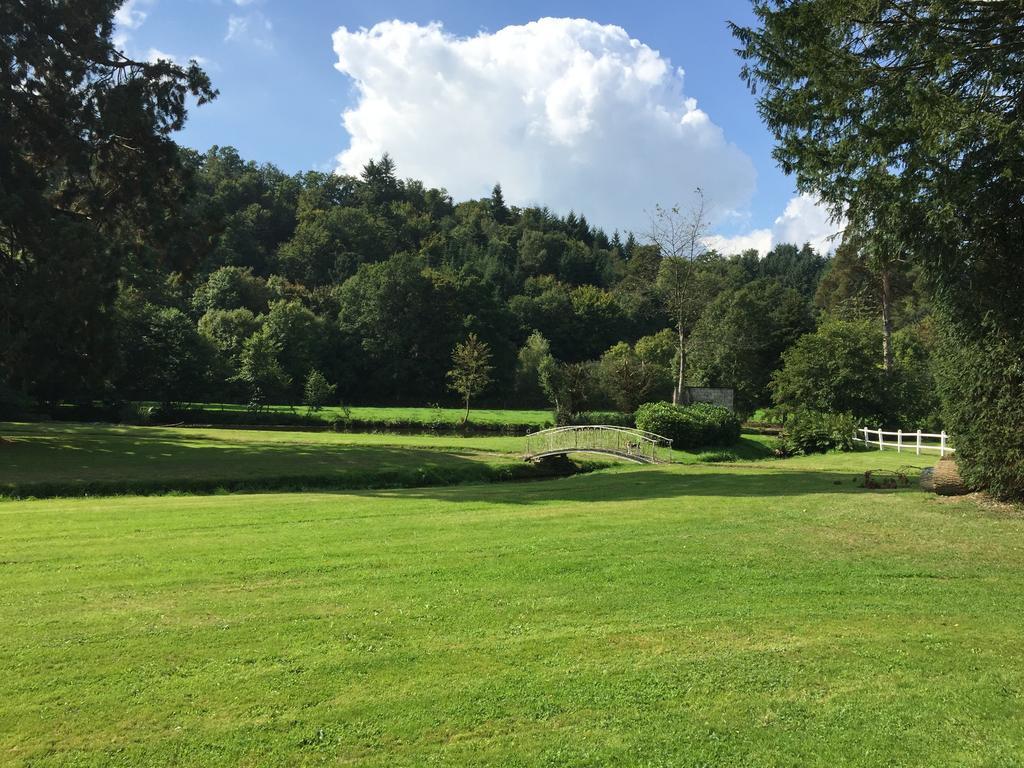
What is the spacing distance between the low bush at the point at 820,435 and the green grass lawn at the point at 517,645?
2080 centimetres

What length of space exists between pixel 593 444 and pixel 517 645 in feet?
71.9

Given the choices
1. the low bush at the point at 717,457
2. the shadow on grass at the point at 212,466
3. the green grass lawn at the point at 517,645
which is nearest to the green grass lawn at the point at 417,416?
the low bush at the point at 717,457

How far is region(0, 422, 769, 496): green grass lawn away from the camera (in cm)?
1888

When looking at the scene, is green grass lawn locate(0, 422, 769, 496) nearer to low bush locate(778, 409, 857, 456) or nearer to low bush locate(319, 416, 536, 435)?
low bush locate(778, 409, 857, 456)

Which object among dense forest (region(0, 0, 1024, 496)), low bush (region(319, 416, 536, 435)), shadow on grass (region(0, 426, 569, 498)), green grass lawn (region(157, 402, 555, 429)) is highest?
dense forest (region(0, 0, 1024, 496))

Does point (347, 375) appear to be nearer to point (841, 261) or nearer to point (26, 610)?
point (841, 261)

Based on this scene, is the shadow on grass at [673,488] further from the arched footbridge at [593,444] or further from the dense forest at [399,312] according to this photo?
the dense forest at [399,312]

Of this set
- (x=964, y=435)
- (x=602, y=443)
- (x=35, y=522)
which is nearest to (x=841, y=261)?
(x=602, y=443)

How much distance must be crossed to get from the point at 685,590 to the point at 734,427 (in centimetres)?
2832

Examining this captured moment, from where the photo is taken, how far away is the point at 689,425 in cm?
3173

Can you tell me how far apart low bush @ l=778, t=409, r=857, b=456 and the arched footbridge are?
22.9 feet

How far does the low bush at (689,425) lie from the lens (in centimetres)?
3159

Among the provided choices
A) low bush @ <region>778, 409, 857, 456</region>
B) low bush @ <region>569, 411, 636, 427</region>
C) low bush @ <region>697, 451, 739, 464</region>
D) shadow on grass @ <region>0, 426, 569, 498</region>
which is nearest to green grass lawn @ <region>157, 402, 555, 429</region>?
low bush @ <region>569, 411, 636, 427</region>

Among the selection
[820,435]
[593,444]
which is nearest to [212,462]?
[593,444]
